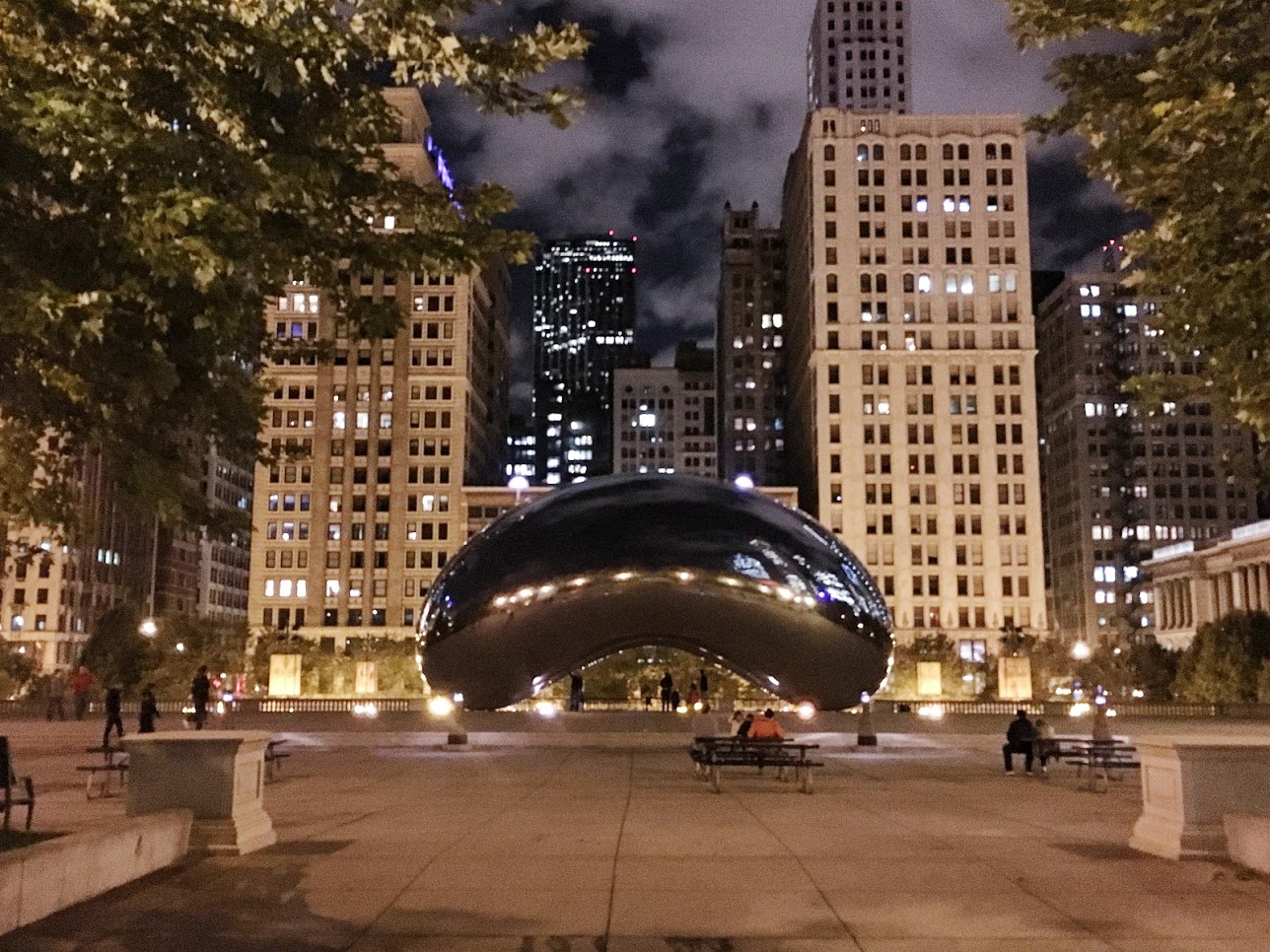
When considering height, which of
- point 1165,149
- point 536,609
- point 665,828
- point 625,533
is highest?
point 1165,149

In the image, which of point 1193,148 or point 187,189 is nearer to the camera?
point 187,189

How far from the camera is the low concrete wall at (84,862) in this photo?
730cm

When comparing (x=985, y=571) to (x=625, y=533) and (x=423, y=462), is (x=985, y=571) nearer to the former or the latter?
(x=423, y=462)

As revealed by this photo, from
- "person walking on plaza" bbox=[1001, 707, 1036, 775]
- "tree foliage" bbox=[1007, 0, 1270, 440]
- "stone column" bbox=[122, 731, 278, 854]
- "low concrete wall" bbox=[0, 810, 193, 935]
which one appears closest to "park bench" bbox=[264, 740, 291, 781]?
"stone column" bbox=[122, 731, 278, 854]

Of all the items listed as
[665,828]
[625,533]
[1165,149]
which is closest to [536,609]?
[625,533]

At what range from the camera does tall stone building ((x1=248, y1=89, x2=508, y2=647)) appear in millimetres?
111188

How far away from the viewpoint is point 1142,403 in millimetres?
10094

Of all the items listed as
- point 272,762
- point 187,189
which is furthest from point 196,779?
point 272,762

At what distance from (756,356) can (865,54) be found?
49.1 metres

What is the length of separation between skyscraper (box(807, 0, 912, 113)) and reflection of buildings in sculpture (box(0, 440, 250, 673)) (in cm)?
9576

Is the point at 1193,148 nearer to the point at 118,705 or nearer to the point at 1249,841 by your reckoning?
the point at 1249,841

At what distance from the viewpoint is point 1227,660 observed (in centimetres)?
5519

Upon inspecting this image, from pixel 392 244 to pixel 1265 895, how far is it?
772cm

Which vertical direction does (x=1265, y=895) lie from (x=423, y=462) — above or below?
below
